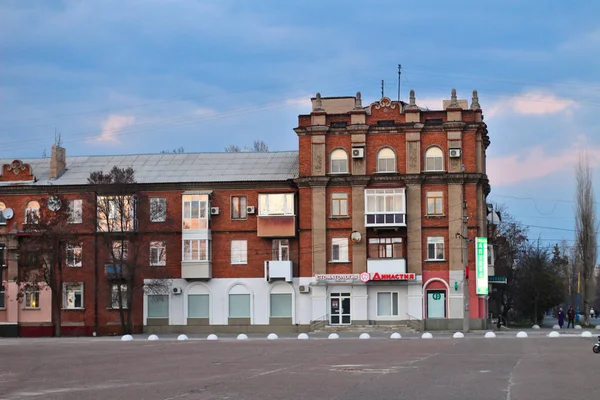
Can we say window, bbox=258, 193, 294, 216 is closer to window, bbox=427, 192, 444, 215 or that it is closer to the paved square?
window, bbox=427, 192, 444, 215

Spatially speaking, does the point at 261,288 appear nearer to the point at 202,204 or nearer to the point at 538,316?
the point at 202,204

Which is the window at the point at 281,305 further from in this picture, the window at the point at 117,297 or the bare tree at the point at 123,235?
the window at the point at 117,297

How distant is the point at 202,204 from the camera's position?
6619cm

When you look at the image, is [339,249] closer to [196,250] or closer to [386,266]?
[386,266]

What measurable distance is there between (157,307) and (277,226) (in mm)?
11198

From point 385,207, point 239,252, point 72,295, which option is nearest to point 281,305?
point 239,252

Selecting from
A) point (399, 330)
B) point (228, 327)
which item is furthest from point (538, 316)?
point (228, 327)

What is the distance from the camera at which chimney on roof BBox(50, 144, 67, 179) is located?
232 feet

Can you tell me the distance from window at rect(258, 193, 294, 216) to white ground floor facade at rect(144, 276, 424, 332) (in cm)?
518

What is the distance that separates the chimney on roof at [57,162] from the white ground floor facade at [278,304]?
12.9 metres

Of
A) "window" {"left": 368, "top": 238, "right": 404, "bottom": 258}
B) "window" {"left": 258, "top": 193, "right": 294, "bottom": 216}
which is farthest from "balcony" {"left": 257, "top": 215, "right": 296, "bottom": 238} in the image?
"window" {"left": 368, "top": 238, "right": 404, "bottom": 258}

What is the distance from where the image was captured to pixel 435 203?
64.2 metres

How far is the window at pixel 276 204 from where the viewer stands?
214 ft

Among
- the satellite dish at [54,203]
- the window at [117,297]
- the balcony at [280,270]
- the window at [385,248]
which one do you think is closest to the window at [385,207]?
the window at [385,248]
